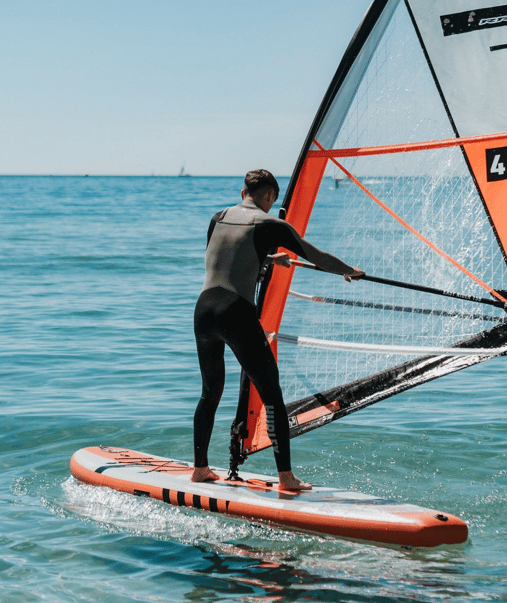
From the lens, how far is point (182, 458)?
5.70 m

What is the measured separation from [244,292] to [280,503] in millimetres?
1066

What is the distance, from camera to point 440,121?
13.9 feet

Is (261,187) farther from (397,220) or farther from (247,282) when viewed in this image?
(397,220)

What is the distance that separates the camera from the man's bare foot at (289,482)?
436cm

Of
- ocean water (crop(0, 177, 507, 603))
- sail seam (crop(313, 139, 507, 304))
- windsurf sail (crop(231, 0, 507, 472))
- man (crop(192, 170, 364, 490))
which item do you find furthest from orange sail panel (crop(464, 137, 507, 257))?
ocean water (crop(0, 177, 507, 603))

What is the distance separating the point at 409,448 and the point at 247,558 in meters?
2.20

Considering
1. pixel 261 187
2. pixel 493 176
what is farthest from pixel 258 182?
pixel 493 176

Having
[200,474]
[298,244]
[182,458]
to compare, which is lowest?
[182,458]

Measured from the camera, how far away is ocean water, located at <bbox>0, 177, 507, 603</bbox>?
12.1 ft

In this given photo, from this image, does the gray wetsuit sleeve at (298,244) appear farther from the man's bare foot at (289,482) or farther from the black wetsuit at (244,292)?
the man's bare foot at (289,482)

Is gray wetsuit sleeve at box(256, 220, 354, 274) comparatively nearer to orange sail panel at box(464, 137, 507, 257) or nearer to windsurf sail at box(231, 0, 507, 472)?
windsurf sail at box(231, 0, 507, 472)

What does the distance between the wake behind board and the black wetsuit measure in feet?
0.92

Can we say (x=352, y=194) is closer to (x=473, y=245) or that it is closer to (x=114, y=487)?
(x=473, y=245)

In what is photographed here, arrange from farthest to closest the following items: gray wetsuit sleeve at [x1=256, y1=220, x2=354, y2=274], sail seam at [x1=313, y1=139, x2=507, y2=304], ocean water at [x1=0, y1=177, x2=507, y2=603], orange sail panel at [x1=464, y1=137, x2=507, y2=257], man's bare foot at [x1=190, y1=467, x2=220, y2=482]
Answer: man's bare foot at [x1=190, y1=467, x2=220, y2=482], sail seam at [x1=313, y1=139, x2=507, y2=304], orange sail panel at [x1=464, y1=137, x2=507, y2=257], gray wetsuit sleeve at [x1=256, y1=220, x2=354, y2=274], ocean water at [x1=0, y1=177, x2=507, y2=603]
